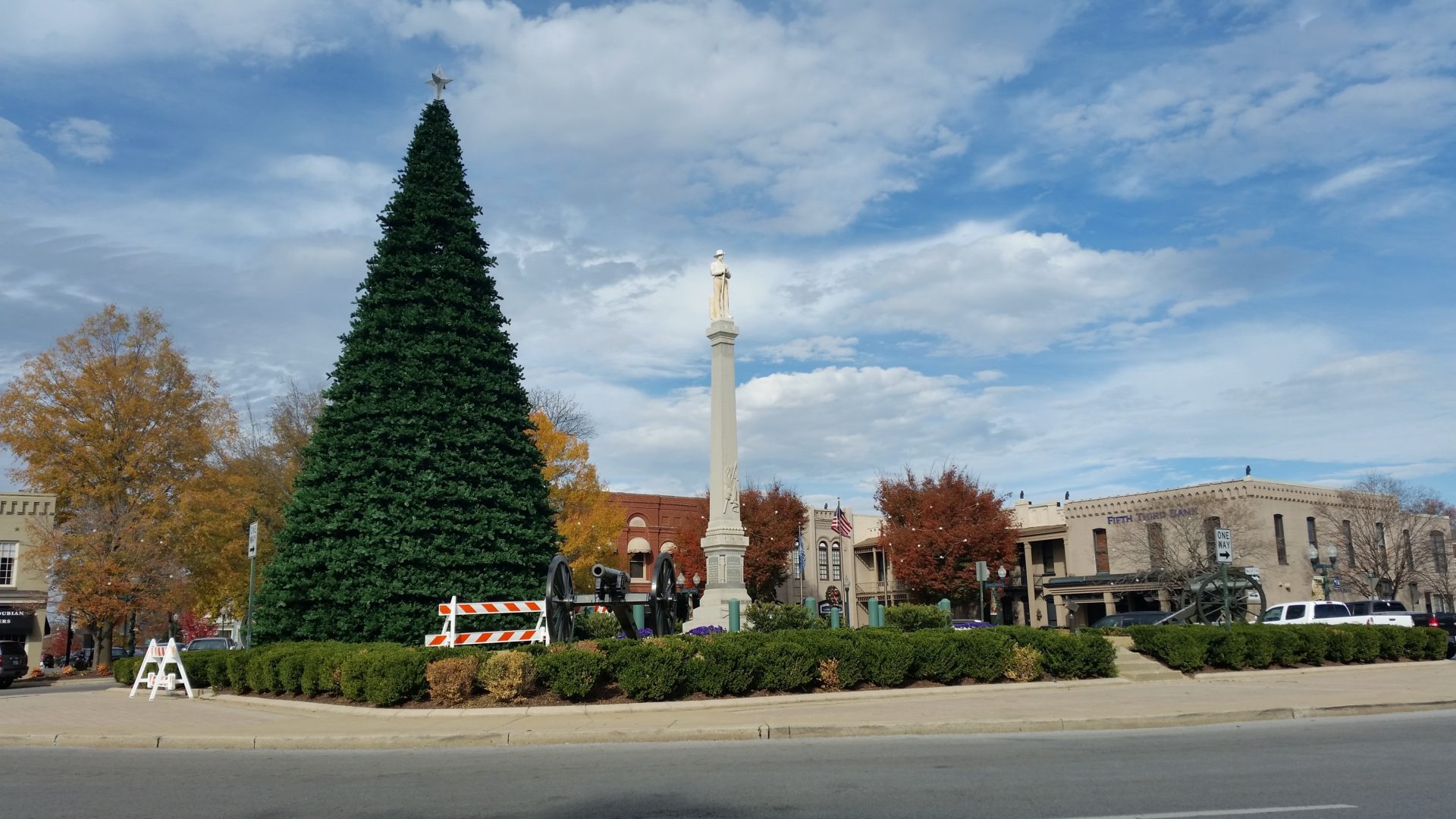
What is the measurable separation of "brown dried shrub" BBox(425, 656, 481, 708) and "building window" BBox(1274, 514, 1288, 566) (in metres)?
41.3

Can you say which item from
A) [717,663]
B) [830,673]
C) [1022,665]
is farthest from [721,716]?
[1022,665]

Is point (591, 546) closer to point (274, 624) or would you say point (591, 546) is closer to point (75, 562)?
point (75, 562)

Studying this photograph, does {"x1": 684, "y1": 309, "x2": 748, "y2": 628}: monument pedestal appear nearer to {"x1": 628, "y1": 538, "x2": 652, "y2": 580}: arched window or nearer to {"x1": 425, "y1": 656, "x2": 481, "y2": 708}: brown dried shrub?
{"x1": 425, "y1": 656, "x2": 481, "y2": 708}: brown dried shrub

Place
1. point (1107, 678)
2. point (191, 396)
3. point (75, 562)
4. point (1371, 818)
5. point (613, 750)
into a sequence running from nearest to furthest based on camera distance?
point (1371, 818) < point (613, 750) < point (1107, 678) < point (75, 562) < point (191, 396)

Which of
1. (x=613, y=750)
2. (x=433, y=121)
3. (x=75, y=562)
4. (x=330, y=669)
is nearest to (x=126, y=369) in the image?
(x=75, y=562)

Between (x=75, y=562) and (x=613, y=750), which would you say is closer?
(x=613, y=750)

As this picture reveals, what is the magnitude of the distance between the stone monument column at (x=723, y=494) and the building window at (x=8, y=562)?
30.3 metres

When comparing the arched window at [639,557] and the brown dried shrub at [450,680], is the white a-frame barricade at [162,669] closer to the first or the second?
the brown dried shrub at [450,680]

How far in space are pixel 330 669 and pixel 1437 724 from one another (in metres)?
14.8

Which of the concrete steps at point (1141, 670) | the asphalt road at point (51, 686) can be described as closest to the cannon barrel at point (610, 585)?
the concrete steps at point (1141, 670)

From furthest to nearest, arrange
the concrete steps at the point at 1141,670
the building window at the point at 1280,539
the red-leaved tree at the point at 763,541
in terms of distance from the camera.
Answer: the red-leaved tree at the point at 763,541 < the building window at the point at 1280,539 < the concrete steps at the point at 1141,670

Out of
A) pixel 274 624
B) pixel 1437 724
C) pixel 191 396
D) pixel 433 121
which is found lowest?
pixel 1437 724

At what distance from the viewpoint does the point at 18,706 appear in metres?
17.0

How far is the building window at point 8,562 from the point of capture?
3947 centimetres
